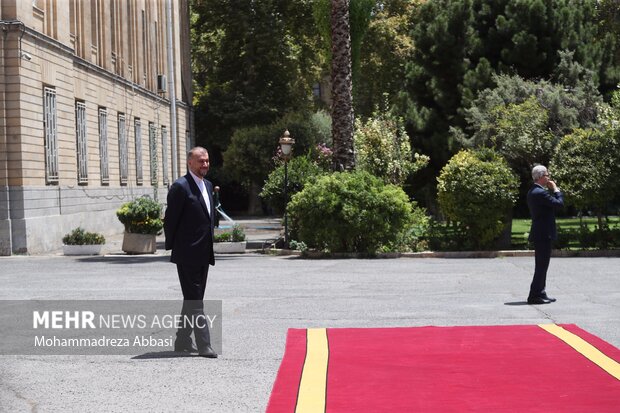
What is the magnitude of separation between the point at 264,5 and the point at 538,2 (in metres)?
25.2

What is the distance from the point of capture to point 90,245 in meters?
26.9

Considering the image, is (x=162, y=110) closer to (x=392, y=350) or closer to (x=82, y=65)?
(x=82, y=65)

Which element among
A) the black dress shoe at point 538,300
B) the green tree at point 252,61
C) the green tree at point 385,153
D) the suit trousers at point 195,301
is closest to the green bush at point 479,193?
the green tree at point 385,153

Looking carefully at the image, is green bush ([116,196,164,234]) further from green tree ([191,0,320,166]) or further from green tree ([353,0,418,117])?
green tree ([191,0,320,166])

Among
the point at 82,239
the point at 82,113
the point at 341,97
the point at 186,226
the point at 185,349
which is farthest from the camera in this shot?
the point at 82,113

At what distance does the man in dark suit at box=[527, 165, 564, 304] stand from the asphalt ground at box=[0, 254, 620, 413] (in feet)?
0.95

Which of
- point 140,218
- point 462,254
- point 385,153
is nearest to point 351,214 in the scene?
point 462,254

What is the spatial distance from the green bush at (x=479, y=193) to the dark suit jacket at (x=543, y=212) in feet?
34.0

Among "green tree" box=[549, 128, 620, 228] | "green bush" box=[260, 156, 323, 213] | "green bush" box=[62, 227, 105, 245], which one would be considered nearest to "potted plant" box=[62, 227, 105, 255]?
"green bush" box=[62, 227, 105, 245]

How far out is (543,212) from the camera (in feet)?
46.2

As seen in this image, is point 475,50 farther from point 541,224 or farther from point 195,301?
point 195,301

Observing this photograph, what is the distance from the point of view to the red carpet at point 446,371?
25.4 feet

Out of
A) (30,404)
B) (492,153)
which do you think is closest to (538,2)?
(492,153)

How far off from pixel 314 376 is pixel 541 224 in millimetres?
6219
